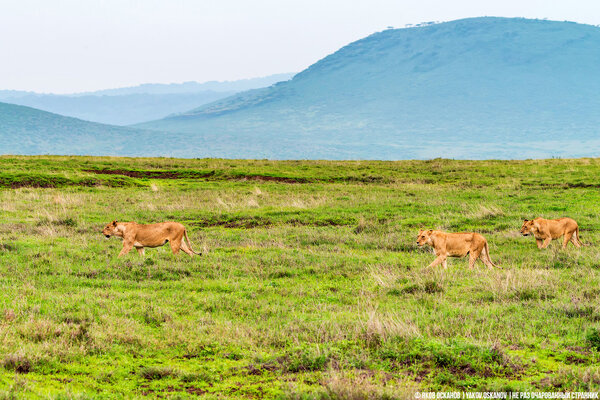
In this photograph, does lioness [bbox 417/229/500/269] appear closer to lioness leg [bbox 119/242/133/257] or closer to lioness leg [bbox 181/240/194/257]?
lioness leg [bbox 181/240/194/257]

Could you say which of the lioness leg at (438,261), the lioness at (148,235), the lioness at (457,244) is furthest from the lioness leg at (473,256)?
the lioness at (148,235)

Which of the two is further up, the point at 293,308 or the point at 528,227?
the point at 528,227

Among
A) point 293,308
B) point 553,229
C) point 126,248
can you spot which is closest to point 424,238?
point 553,229

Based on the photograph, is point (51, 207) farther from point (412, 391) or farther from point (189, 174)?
point (412, 391)

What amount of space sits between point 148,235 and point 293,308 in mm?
6926

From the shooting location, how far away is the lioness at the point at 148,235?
17031 millimetres

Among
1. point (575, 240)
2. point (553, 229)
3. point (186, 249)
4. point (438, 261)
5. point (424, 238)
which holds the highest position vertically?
point (424, 238)

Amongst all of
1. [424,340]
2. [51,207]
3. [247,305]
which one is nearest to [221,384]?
[424,340]

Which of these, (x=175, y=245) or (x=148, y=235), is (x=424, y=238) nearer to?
(x=175, y=245)

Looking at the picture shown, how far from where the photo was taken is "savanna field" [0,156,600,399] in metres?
8.03

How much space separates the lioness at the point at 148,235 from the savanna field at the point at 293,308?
550mm

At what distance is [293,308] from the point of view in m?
11.7

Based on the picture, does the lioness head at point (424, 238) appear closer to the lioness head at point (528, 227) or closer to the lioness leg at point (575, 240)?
the lioness head at point (528, 227)

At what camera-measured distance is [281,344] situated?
9625 millimetres
